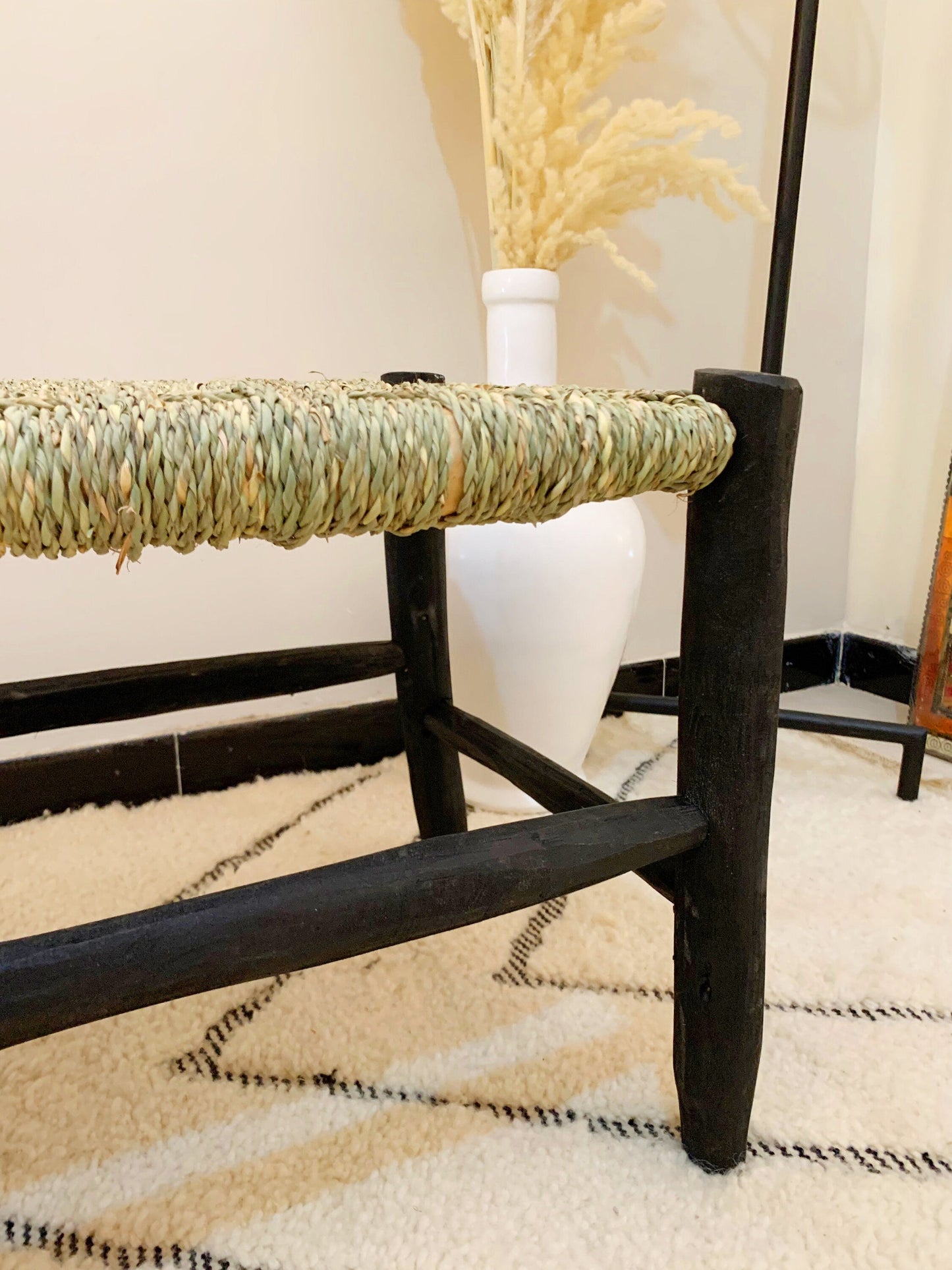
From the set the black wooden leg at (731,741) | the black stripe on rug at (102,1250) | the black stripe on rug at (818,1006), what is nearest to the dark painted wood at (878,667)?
the black stripe on rug at (818,1006)

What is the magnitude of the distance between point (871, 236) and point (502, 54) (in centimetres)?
77

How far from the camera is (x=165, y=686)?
583 mm

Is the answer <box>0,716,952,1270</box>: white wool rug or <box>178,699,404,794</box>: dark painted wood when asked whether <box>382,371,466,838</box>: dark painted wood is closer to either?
<box>0,716,952,1270</box>: white wool rug

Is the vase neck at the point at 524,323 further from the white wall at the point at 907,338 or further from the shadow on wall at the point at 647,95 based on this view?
the white wall at the point at 907,338

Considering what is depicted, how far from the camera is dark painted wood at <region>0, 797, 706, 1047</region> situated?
1.05 feet

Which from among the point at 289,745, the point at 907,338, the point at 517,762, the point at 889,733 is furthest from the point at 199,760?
the point at 907,338

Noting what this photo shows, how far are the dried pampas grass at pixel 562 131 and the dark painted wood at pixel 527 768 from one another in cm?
48

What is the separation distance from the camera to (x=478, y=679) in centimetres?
88

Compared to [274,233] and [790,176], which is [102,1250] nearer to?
[274,233]

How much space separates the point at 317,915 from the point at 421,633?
38 centimetres

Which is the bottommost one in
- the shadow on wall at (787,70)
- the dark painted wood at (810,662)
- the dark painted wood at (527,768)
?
the dark painted wood at (810,662)

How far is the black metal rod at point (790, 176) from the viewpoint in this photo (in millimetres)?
878

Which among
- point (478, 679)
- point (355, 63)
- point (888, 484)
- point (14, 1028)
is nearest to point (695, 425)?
point (14, 1028)

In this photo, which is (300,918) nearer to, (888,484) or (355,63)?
(355,63)
